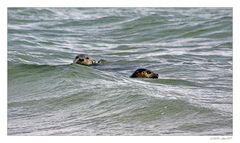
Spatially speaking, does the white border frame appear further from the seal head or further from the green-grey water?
the seal head

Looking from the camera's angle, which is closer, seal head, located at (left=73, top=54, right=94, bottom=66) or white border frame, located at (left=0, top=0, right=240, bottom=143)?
white border frame, located at (left=0, top=0, right=240, bottom=143)

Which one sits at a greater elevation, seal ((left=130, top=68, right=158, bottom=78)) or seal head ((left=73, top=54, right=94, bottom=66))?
seal head ((left=73, top=54, right=94, bottom=66))

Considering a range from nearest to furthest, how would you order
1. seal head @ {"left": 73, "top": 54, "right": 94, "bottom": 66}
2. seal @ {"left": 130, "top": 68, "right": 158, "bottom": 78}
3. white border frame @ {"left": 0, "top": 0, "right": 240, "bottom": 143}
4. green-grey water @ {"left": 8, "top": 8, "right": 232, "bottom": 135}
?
white border frame @ {"left": 0, "top": 0, "right": 240, "bottom": 143}
green-grey water @ {"left": 8, "top": 8, "right": 232, "bottom": 135}
seal @ {"left": 130, "top": 68, "right": 158, "bottom": 78}
seal head @ {"left": 73, "top": 54, "right": 94, "bottom": 66}

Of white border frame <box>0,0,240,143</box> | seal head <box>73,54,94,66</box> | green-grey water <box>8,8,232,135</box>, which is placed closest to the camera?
white border frame <box>0,0,240,143</box>

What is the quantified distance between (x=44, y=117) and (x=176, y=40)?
34.3 ft

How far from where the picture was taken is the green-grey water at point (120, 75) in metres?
8.23

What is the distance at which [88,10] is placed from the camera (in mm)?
24828

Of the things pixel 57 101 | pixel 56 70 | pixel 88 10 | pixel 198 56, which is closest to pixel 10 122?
pixel 57 101

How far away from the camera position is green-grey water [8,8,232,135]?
27.0 ft

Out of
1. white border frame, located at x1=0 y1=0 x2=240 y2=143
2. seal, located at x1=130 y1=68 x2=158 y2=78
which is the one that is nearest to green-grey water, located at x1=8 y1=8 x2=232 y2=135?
seal, located at x1=130 y1=68 x2=158 y2=78
